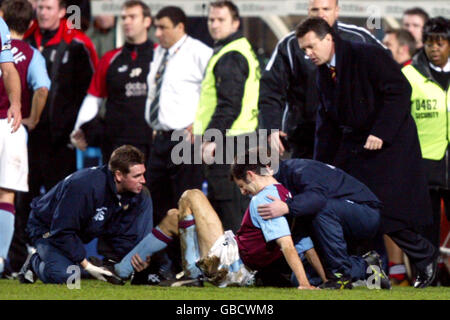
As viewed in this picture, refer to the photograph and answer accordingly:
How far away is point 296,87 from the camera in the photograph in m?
8.89

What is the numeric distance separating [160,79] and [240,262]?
2501mm

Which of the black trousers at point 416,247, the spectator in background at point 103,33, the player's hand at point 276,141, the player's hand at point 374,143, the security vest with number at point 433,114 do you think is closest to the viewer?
the player's hand at point 374,143

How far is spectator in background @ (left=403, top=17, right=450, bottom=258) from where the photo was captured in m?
8.80

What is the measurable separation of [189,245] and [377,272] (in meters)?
1.28

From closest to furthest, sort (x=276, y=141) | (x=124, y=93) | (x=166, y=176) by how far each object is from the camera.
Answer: (x=276, y=141) → (x=166, y=176) → (x=124, y=93)

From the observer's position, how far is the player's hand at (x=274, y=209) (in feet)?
23.7

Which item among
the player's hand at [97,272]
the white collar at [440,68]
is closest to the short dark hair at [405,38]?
the white collar at [440,68]

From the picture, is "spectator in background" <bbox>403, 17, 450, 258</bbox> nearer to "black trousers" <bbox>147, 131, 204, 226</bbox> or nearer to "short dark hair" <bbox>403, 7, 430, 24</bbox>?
"black trousers" <bbox>147, 131, 204, 226</bbox>

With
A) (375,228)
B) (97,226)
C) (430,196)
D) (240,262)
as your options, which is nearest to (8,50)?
(97,226)

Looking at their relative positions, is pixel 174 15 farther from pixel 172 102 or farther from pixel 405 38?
pixel 405 38

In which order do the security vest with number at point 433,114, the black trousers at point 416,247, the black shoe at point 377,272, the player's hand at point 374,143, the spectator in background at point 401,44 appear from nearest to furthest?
1. the black shoe at point 377,272
2. the player's hand at point 374,143
3. the black trousers at point 416,247
4. the security vest with number at point 433,114
5. the spectator in background at point 401,44

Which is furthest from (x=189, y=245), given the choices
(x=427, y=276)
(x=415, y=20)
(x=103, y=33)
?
(x=415, y=20)

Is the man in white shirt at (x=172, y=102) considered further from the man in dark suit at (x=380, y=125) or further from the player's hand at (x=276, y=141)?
the man in dark suit at (x=380, y=125)

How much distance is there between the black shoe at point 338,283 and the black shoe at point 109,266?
4.55 ft
